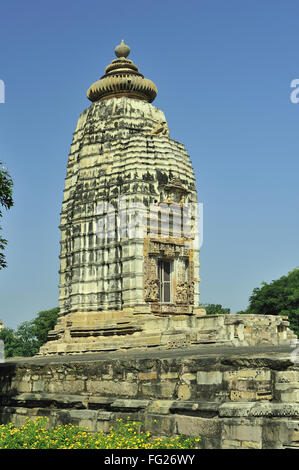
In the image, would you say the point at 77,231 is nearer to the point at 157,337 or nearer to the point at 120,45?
the point at 157,337

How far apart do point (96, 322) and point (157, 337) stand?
4705mm

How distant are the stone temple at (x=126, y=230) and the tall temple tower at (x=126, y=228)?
0.15 ft

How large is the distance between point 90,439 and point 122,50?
1002 inches

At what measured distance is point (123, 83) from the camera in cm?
3088

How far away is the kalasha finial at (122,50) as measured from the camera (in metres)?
32.1

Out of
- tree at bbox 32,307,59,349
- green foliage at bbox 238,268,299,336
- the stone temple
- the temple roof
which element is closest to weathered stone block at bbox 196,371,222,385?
the stone temple

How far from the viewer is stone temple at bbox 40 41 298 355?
27.3 meters

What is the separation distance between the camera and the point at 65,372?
514 inches

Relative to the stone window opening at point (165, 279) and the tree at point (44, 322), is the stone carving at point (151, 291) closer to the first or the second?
the stone window opening at point (165, 279)

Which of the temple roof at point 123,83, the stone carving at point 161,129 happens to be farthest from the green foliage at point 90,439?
the temple roof at point 123,83

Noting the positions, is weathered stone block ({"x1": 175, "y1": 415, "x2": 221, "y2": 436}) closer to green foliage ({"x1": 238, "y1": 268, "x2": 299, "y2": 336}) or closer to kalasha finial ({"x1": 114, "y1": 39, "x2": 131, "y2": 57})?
kalasha finial ({"x1": 114, "y1": 39, "x2": 131, "y2": 57})

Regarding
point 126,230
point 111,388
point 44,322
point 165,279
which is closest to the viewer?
point 111,388

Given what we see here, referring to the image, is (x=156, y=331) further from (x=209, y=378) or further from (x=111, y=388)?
(x=209, y=378)

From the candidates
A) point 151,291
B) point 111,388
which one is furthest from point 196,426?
point 151,291
